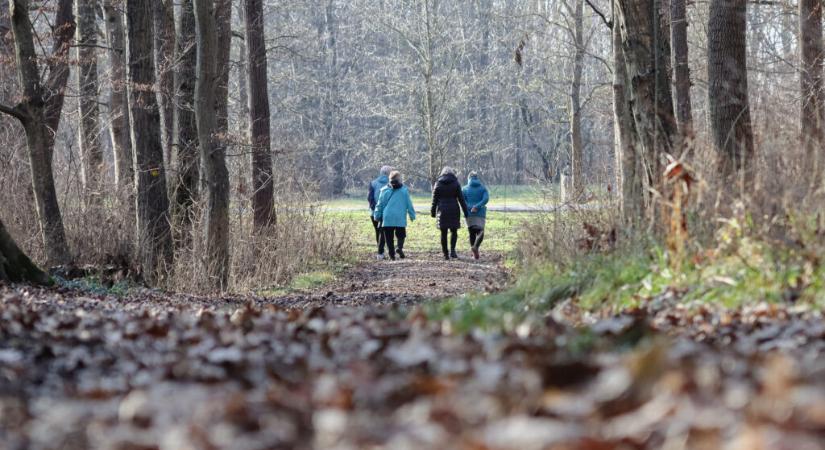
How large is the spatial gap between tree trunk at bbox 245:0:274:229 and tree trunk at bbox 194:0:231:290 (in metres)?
4.70

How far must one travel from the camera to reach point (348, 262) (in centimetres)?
2219

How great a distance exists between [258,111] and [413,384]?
19.2 m

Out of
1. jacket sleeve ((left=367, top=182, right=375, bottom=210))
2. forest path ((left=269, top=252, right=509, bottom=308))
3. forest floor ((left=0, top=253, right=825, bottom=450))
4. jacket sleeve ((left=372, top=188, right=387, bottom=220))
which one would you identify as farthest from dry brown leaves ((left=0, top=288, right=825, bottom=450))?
jacket sleeve ((left=367, top=182, right=375, bottom=210))

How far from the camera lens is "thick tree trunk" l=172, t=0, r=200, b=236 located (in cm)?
1817

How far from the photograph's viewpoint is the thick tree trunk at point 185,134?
59.6 feet

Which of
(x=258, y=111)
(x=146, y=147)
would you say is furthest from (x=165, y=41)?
(x=146, y=147)

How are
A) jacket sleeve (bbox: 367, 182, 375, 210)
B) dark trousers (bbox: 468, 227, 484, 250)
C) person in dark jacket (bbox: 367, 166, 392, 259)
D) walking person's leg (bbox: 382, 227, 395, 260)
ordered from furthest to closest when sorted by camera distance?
jacket sleeve (bbox: 367, 182, 375, 210) → person in dark jacket (bbox: 367, 166, 392, 259) → walking person's leg (bbox: 382, 227, 395, 260) → dark trousers (bbox: 468, 227, 484, 250)

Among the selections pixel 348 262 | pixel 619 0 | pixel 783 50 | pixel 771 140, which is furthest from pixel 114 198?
pixel 783 50

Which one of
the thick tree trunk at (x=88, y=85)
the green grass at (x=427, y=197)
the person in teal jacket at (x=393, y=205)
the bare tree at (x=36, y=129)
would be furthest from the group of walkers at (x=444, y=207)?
the green grass at (x=427, y=197)

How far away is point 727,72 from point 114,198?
9856 mm

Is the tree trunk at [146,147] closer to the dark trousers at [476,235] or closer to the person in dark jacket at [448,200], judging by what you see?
the person in dark jacket at [448,200]

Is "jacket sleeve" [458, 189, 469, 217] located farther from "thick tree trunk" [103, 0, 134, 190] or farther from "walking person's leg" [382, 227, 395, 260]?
"thick tree trunk" [103, 0, 134, 190]

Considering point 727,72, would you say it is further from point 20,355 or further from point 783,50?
point 783,50

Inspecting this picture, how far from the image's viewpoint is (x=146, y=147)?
54.6ft
